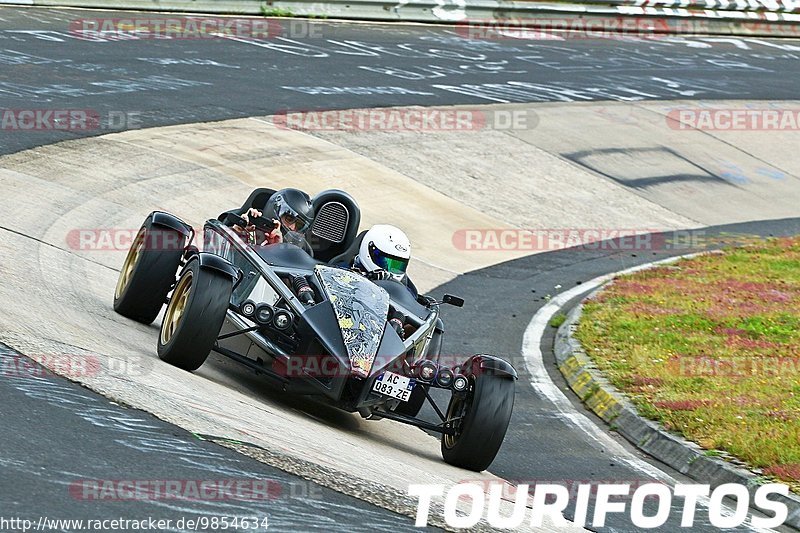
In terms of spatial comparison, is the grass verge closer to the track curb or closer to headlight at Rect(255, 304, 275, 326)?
the track curb

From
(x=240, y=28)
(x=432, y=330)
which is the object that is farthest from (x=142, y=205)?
(x=240, y=28)

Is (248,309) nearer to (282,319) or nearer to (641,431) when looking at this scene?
(282,319)

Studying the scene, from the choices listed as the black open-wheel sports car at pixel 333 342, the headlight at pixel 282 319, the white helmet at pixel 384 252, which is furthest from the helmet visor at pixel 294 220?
the headlight at pixel 282 319

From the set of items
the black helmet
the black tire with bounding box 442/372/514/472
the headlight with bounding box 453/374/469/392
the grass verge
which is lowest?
the grass verge

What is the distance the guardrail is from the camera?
84.3 ft

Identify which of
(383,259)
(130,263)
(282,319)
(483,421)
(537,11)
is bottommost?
(483,421)

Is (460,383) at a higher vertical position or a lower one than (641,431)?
higher

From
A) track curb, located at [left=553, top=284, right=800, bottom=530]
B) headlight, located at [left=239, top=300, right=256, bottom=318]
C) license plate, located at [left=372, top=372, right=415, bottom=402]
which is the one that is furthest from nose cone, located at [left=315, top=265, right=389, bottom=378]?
track curb, located at [left=553, top=284, right=800, bottom=530]

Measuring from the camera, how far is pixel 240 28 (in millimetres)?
25250

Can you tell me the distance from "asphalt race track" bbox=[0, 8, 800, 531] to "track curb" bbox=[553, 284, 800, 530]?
0.17m

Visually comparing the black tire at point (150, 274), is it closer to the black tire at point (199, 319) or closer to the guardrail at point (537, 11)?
the black tire at point (199, 319)

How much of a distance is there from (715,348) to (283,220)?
14.8 feet

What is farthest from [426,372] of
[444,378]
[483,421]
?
[483,421]

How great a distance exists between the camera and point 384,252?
949cm
